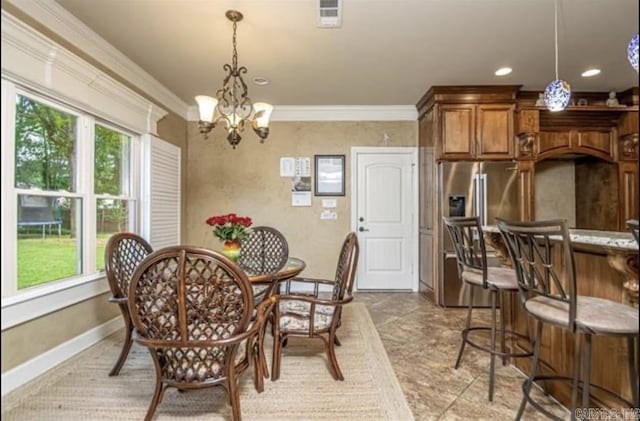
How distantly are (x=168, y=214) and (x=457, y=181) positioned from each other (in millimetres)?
3550

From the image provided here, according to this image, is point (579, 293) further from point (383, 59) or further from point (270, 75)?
point (270, 75)

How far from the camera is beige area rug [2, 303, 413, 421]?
1.91 meters

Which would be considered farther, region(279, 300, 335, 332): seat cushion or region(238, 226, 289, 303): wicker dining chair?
region(238, 226, 289, 303): wicker dining chair

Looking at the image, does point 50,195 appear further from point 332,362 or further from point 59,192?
point 332,362

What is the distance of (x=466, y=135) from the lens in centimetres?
396

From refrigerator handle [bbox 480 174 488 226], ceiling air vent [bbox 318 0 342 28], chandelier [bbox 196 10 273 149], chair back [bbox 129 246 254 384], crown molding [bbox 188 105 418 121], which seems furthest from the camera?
crown molding [bbox 188 105 418 121]

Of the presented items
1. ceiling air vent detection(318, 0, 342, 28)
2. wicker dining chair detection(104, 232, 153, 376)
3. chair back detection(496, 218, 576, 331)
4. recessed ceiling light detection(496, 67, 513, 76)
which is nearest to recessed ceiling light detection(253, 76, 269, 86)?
ceiling air vent detection(318, 0, 342, 28)

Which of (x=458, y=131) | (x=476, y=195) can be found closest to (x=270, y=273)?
(x=476, y=195)

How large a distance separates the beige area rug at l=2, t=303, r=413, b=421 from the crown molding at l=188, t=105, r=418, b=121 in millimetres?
3227

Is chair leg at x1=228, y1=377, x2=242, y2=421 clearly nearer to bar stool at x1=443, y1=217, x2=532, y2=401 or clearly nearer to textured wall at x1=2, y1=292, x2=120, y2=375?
textured wall at x1=2, y1=292, x2=120, y2=375

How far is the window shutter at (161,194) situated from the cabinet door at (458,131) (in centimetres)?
336

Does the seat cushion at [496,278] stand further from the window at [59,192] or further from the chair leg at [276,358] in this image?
the window at [59,192]

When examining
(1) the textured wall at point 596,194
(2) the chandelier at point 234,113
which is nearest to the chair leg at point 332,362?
(2) the chandelier at point 234,113

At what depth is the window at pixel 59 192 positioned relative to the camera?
2.30m
